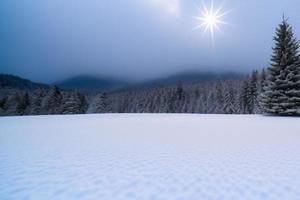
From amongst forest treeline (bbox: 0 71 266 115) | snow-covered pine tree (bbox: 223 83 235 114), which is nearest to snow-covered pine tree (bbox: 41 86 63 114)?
forest treeline (bbox: 0 71 266 115)

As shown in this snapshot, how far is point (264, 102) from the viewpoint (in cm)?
2045

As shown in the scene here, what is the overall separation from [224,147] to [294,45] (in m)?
19.1

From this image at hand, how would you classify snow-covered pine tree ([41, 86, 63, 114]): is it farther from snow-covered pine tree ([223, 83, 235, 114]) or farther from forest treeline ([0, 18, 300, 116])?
snow-covered pine tree ([223, 83, 235, 114])

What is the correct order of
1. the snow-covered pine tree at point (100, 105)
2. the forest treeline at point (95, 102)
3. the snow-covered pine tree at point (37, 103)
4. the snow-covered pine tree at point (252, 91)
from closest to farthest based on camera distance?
the snow-covered pine tree at point (252, 91) < the forest treeline at point (95, 102) < the snow-covered pine tree at point (37, 103) < the snow-covered pine tree at point (100, 105)

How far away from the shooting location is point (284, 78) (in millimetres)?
20047

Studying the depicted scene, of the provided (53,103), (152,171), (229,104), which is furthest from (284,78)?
(53,103)

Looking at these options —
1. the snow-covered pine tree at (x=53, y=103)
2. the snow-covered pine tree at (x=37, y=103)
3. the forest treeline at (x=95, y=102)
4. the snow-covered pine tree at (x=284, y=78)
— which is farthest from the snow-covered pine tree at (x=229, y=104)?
the snow-covered pine tree at (x=37, y=103)

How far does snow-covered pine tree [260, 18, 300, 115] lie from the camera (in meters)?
19.1

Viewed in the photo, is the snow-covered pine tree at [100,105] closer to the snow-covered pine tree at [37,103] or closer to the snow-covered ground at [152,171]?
the snow-covered pine tree at [37,103]

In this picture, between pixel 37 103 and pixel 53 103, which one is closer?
pixel 53 103

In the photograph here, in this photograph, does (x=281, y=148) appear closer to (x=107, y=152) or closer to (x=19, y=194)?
(x=107, y=152)

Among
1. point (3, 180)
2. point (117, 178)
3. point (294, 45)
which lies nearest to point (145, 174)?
point (117, 178)

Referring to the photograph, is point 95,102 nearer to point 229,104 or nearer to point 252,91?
point 229,104

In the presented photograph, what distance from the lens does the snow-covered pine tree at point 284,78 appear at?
62.7 ft
